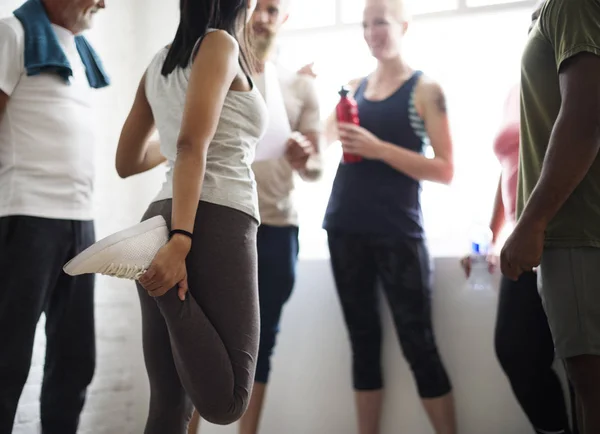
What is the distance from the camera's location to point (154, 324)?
1.15 metres

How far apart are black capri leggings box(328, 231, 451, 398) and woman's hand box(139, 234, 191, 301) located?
112cm

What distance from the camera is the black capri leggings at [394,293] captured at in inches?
81.8

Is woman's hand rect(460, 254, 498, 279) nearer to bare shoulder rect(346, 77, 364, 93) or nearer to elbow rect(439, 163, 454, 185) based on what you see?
elbow rect(439, 163, 454, 185)

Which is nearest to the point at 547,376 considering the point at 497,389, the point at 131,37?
the point at 497,389

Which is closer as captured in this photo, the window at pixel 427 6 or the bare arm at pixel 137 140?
the bare arm at pixel 137 140

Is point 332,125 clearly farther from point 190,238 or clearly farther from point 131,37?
point 190,238

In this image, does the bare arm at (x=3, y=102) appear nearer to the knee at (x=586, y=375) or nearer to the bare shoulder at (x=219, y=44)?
the bare shoulder at (x=219, y=44)

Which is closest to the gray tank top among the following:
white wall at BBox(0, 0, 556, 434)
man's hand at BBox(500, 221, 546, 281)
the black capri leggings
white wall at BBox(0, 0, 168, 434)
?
man's hand at BBox(500, 221, 546, 281)

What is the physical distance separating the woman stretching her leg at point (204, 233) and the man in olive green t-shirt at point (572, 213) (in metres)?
0.50

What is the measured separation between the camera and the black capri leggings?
2.08 meters

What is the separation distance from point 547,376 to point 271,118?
102 cm

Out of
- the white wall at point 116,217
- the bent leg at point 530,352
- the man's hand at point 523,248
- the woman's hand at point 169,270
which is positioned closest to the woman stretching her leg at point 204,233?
the woman's hand at point 169,270

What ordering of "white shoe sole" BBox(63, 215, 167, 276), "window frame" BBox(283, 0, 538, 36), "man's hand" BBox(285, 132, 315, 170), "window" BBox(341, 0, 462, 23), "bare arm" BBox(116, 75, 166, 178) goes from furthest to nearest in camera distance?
1. "window" BBox(341, 0, 462, 23)
2. "window frame" BBox(283, 0, 538, 36)
3. "man's hand" BBox(285, 132, 315, 170)
4. "bare arm" BBox(116, 75, 166, 178)
5. "white shoe sole" BBox(63, 215, 167, 276)

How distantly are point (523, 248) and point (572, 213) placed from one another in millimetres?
103
